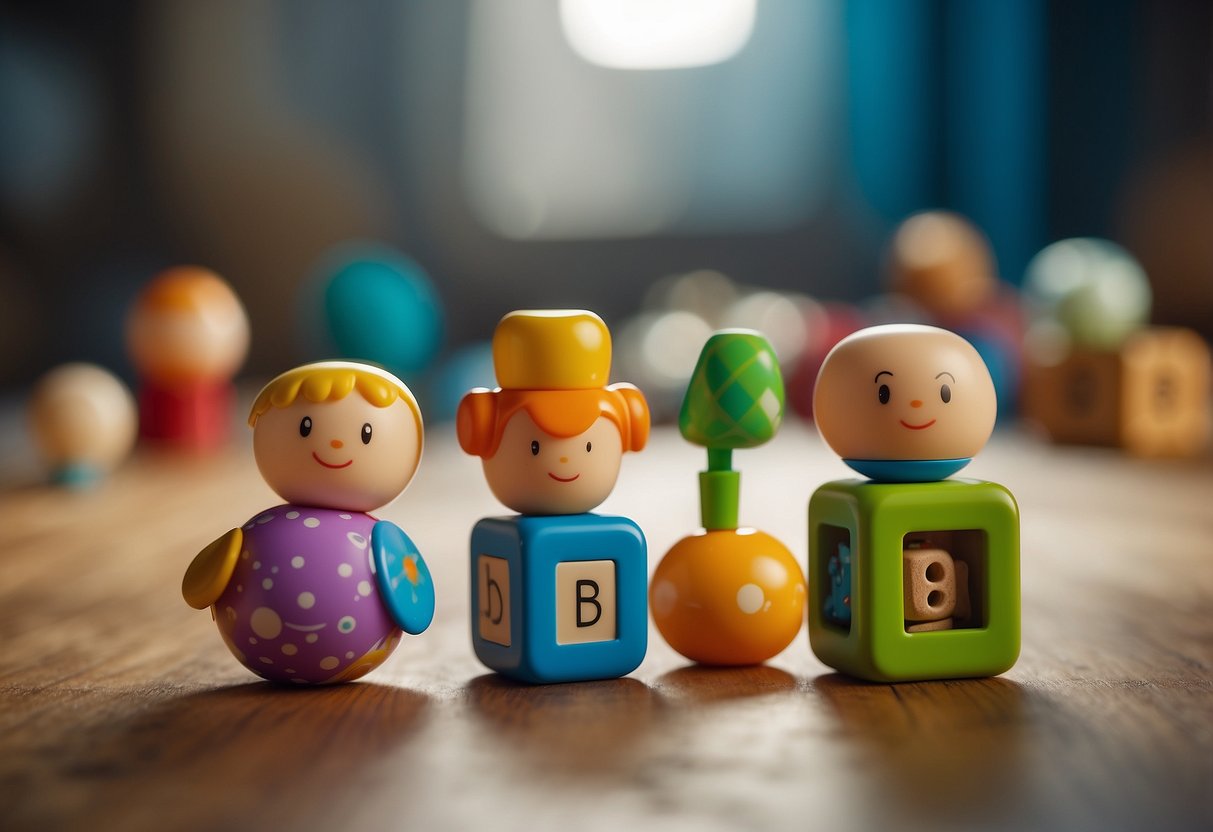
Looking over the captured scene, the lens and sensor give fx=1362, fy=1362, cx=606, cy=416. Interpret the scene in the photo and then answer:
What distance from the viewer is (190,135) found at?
5.32m

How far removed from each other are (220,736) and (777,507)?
56.1 inches

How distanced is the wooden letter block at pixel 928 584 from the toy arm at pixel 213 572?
0.50m

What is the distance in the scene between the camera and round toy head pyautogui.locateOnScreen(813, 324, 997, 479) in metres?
1.02

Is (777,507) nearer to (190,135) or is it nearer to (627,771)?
(627,771)

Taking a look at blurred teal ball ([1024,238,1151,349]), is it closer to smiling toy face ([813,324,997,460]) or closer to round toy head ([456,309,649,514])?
smiling toy face ([813,324,997,460])

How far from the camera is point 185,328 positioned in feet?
9.91

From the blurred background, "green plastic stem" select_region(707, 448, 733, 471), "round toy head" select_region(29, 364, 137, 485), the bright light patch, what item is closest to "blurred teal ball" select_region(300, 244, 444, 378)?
"round toy head" select_region(29, 364, 137, 485)

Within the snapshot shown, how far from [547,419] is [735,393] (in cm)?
15

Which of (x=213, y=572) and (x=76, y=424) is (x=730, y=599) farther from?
(x=76, y=424)

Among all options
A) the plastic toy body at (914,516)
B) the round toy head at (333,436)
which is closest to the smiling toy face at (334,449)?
the round toy head at (333,436)

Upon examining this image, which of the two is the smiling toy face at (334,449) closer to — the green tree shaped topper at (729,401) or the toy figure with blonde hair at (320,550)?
the toy figure with blonde hair at (320,550)

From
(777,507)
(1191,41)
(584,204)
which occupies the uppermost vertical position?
(1191,41)

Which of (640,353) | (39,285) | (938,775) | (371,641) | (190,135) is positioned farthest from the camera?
(190,135)

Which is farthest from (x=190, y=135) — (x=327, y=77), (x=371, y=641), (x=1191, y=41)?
(x=371, y=641)
